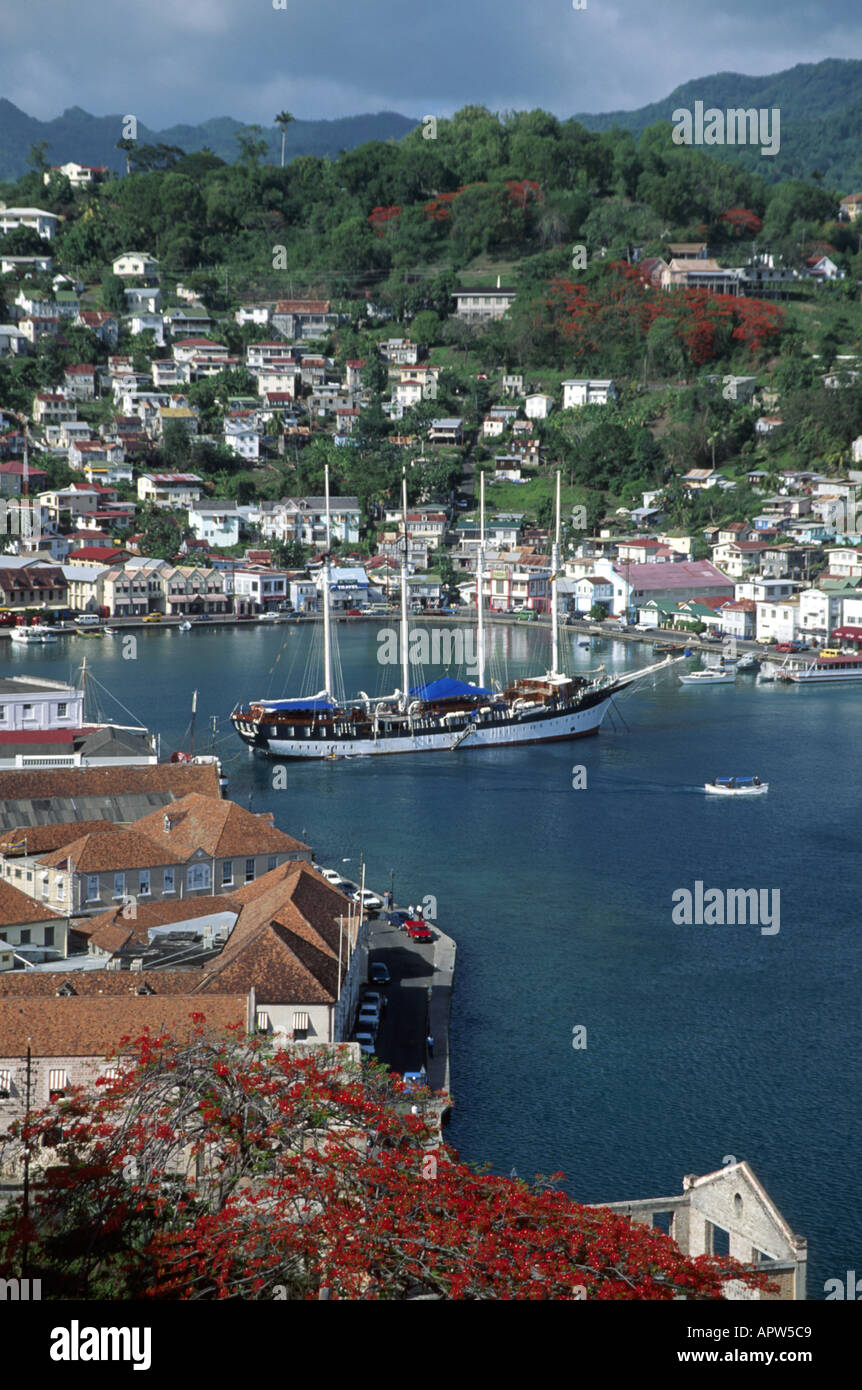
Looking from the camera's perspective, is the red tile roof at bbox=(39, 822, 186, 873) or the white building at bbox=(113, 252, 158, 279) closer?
the red tile roof at bbox=(39, 822, 186, 873)

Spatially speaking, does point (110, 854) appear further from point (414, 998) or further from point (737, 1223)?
point (737, 1223)

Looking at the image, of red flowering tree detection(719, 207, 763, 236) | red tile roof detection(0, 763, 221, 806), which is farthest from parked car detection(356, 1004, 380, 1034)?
red flowering tree detection(719, 207, 763, 236)

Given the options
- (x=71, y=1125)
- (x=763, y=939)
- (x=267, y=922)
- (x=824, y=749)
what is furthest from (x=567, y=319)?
(x=71, y=1125)

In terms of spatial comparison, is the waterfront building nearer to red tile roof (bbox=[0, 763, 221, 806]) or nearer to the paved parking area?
the paved parking area

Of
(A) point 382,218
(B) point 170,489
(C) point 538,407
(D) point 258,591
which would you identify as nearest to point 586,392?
(C) point 538,407

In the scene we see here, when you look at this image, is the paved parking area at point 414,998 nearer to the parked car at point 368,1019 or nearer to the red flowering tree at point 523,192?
the parked car at point 368,1019
